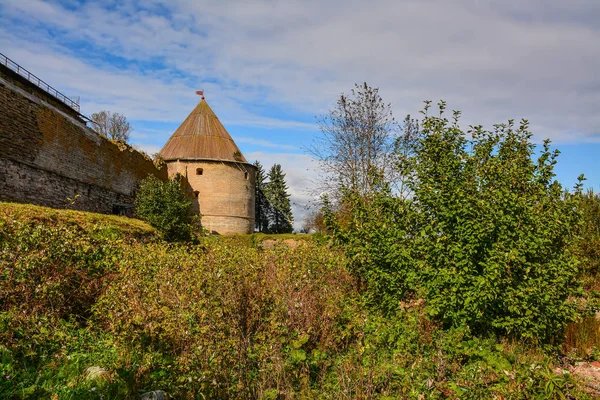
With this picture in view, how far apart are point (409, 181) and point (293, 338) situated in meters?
3.04

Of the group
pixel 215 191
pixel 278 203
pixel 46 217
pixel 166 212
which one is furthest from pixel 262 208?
pixel 46 217

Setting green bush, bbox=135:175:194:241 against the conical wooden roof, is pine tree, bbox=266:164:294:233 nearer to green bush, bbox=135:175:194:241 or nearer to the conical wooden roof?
the conical wooden roof

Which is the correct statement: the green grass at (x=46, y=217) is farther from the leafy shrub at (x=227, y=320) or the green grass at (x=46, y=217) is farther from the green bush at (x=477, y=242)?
the green bush at (x=477, y=242)

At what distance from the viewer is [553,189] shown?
5.88 m

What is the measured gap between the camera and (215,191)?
29156 mm

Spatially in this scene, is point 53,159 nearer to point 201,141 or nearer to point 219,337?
point 219,337

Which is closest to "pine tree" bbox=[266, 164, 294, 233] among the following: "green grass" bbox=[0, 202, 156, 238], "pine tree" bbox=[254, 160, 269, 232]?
"pine tree" bbox=[254, 160, 269, 232]

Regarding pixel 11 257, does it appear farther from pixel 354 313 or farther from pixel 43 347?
pixel 354 313

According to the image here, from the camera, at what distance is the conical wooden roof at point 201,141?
29.5 m

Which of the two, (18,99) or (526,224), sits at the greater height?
(18,99)

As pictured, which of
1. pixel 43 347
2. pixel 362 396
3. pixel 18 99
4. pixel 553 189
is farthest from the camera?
pixel 18 99

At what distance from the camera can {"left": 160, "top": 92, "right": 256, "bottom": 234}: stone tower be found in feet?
95.2

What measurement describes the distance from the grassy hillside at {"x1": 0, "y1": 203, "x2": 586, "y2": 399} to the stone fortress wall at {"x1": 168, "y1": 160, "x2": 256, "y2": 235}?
2273cm

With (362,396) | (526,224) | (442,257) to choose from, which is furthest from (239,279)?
(526,224)
